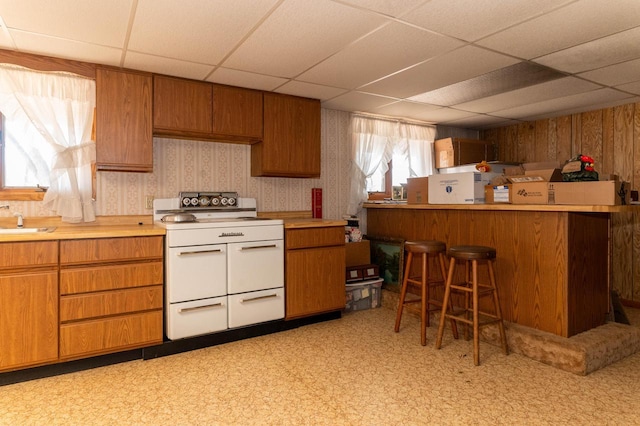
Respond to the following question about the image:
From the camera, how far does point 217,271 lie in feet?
9.70

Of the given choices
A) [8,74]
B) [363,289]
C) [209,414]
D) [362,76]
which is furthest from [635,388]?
[8,74]

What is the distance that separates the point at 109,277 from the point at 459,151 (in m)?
4.26

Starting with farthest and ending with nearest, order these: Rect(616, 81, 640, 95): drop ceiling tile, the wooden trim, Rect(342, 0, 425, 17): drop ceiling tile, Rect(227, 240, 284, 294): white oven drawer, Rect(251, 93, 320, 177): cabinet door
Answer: Rect(251, 93, 320, 177): cabinet door < Rect(616, 81, 640, 95): drop ceiling tile < Rect(227, 240, 284, 294): white oven drawer < the wooden trim < Rect(342, 0, 425, 17): drop ceiling tile

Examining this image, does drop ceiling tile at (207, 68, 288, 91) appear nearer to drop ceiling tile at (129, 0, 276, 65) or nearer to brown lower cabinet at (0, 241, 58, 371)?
drop ceiling tile at (129, 0, 276, 65)

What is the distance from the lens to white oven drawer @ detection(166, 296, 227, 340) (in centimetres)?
279

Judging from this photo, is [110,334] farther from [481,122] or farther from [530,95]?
[481,122]

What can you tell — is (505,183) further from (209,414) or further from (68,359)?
(68,359)

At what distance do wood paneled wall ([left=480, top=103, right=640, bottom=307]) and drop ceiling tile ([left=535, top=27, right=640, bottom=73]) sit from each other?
1.59m

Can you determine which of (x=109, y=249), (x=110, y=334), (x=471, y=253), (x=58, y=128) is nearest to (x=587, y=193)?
(x=471, y=253)

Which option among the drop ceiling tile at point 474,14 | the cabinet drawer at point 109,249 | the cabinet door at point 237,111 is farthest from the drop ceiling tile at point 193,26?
the cabinet drawer at point 109,249

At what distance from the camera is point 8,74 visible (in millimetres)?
2750

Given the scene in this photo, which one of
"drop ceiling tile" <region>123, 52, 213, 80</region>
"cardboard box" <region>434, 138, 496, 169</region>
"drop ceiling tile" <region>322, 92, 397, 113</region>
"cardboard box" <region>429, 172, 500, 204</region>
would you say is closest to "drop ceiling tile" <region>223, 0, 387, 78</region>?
"drop ceiling tile" <region>123, 52, 213, 80</region>

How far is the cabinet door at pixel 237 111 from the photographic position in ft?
11.1

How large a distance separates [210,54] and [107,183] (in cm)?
140
